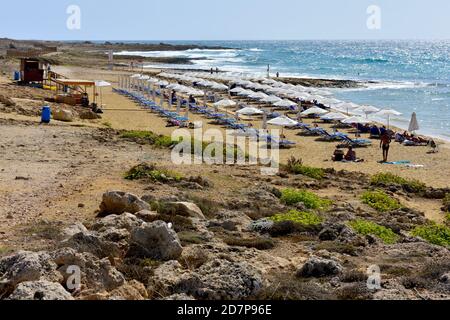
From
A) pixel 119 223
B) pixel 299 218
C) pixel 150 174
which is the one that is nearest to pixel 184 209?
pixel 119 223

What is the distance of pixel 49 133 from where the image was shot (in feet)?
57.2

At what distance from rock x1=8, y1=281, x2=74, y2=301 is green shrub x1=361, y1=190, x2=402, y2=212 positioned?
26.3 feet

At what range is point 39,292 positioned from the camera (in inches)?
175

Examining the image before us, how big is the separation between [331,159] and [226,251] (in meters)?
13.1

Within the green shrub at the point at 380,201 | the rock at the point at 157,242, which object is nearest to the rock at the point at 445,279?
the rock at the point at 157,242

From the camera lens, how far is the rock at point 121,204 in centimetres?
841

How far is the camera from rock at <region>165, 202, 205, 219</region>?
862 cm

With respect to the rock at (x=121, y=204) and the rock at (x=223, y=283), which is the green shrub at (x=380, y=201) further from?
the rock at (x=223, y=283)

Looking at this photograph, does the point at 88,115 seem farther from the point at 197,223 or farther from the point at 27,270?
the point at 27,270

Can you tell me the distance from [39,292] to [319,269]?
309cm

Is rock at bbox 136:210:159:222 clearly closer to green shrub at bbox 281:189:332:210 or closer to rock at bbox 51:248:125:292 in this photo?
rock at bbox 51:248:125:292

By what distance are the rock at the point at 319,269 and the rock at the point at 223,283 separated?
88cm
